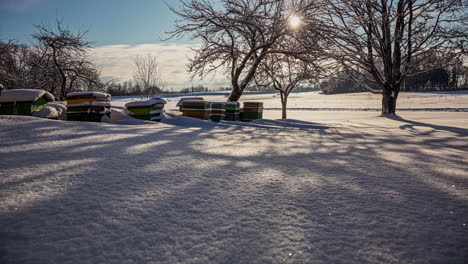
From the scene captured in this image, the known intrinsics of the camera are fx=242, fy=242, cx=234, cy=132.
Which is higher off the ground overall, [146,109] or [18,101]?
[18,101]

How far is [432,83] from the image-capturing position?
61688 mm

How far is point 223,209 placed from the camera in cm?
135

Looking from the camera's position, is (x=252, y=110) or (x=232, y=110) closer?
(x=232, y=110)

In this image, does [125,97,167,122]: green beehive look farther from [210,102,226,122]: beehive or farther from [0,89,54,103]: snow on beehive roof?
[210,102,226,122]: beehive

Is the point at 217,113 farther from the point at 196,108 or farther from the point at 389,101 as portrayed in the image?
the point at 389,101

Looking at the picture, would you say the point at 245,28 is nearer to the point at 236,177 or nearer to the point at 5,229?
the point at 236,177

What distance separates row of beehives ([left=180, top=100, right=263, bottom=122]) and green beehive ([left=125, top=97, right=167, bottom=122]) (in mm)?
1463

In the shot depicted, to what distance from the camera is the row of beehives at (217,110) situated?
876cm

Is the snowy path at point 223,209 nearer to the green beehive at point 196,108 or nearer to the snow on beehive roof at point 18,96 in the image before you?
the snow on beehive roof at point 18,96

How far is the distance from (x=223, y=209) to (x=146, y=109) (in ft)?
21.9

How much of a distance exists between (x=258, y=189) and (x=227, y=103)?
8.68m

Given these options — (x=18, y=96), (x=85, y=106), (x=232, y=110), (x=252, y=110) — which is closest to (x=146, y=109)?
(x=85, y=106)

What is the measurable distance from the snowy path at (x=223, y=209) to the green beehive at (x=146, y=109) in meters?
4.96

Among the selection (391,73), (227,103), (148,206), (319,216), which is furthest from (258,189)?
(391,73)
